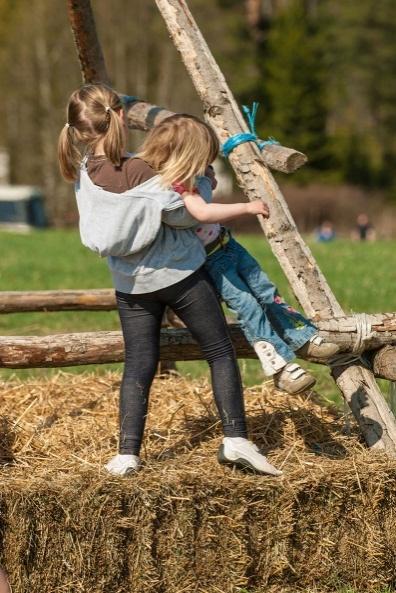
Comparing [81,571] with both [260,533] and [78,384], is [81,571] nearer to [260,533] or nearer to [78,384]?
[260,533]

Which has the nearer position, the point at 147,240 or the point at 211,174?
the point at 147,240

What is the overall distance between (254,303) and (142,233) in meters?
0.65

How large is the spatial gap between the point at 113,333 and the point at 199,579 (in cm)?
141

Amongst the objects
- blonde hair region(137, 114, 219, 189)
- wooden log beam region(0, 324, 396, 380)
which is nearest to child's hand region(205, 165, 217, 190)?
blonde hair region(137, 114, 219, 189)

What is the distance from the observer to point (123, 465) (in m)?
5.04

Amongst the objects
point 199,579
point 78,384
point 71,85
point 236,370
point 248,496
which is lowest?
point 71,85

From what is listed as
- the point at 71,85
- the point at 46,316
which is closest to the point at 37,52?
the point at 71,85

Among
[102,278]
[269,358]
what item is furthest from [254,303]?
[102,278]

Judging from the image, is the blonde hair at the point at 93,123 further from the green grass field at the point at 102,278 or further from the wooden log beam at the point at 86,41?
the green grass field at the point at 102,278

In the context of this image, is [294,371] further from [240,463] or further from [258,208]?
[258,208]

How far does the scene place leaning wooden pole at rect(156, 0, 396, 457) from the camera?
5.47m

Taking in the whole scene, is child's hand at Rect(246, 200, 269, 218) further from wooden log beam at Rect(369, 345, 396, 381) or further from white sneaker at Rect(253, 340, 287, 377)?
wooden log beam at Rect(369, 345, 396, 381)

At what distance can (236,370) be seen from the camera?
17.1 feet

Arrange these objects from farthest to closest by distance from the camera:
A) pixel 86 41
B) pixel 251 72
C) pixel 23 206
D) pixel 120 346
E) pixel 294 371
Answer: pixel 251 72 < pixel 23 206 < pixel 86 41 < pixel 120 346 < pixel 294 371
